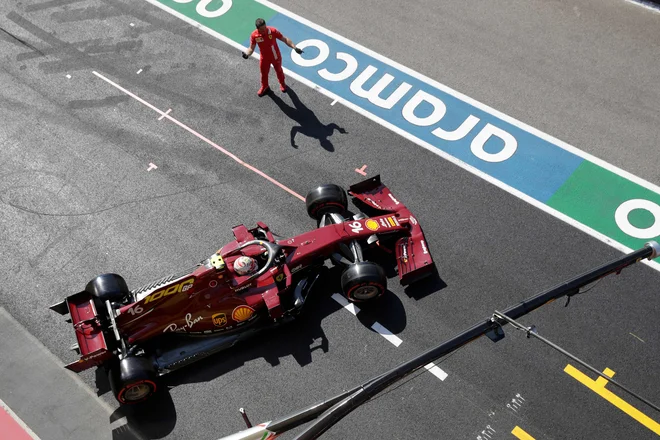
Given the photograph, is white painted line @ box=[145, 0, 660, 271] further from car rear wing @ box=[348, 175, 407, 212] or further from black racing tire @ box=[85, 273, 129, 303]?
black racing tire @ box=[85, 273, 129, 303]

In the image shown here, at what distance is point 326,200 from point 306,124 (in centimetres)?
289

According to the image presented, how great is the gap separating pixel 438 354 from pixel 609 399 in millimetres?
5879

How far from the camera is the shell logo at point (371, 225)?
11547 millimetres

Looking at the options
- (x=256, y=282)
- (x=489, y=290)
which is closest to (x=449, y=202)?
(x=489, y=290)

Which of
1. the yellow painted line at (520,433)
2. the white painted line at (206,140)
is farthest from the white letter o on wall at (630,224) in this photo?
the white painted line at (206,140)

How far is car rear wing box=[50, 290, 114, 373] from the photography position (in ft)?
33.5

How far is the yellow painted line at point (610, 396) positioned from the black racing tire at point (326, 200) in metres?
4.80

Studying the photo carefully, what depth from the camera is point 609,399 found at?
416 inches

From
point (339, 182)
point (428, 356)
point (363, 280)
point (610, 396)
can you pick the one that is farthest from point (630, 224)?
point (428, 356)

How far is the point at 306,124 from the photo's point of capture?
14.4 metres

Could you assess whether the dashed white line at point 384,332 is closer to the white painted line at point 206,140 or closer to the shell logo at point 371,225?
the shell logo at point 371,225

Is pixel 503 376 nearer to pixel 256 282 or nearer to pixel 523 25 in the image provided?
pixel 256 282

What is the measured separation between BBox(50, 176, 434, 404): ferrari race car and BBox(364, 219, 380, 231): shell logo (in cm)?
3

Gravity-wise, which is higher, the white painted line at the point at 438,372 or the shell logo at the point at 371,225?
the shell logo at the point at 371,225
